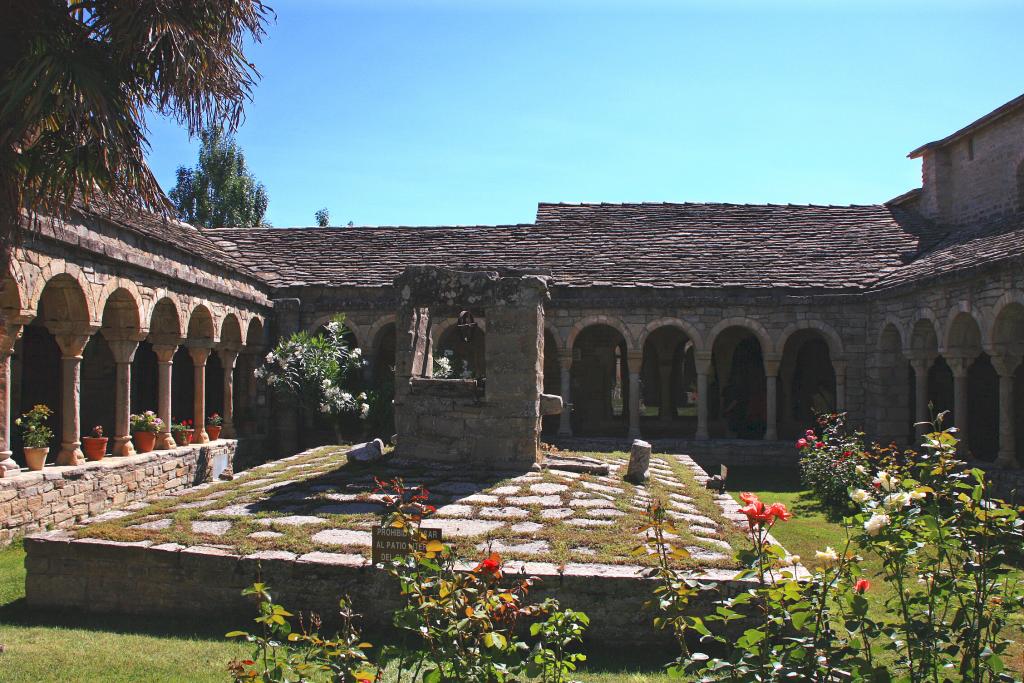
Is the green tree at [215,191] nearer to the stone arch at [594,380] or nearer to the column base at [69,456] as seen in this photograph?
the stone arch at [594,380]

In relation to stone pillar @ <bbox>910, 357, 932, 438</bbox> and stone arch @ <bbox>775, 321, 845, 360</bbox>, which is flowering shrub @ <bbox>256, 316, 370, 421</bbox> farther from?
stone pillar @ <bbox>910, 357, 932, 438</bbox>

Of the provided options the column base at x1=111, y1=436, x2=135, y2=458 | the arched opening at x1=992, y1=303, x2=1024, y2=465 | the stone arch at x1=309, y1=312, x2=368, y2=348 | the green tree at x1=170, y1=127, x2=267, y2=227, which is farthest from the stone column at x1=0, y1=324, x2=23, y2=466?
the green tree at x1=170, y1=127, x2=267, y2=227

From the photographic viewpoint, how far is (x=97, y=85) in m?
4.57

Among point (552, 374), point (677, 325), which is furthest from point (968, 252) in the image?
point (552, 374)

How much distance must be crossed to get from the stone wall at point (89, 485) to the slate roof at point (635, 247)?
16.9 feet

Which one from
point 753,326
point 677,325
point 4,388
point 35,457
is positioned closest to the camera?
point 4,388

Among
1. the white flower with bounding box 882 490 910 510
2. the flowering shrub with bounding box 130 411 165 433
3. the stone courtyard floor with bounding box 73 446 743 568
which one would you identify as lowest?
the stone courtyard floor with bounding box 73 446 743 568

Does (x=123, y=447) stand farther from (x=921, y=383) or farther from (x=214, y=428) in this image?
A: (x=921, y=383)

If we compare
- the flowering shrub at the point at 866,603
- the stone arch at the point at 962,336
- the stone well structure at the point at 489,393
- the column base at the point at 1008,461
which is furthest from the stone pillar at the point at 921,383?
the flowering shrub at the point at 866,603

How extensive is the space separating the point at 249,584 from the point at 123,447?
20.9ft

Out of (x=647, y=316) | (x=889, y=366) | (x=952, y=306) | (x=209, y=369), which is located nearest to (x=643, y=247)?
(x=647, y=316)

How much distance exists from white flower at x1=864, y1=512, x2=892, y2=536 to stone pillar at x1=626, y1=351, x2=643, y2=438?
41.3 ft

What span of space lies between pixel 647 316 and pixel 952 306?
5.51 metres

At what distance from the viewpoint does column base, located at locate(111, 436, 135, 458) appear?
35.7ft
